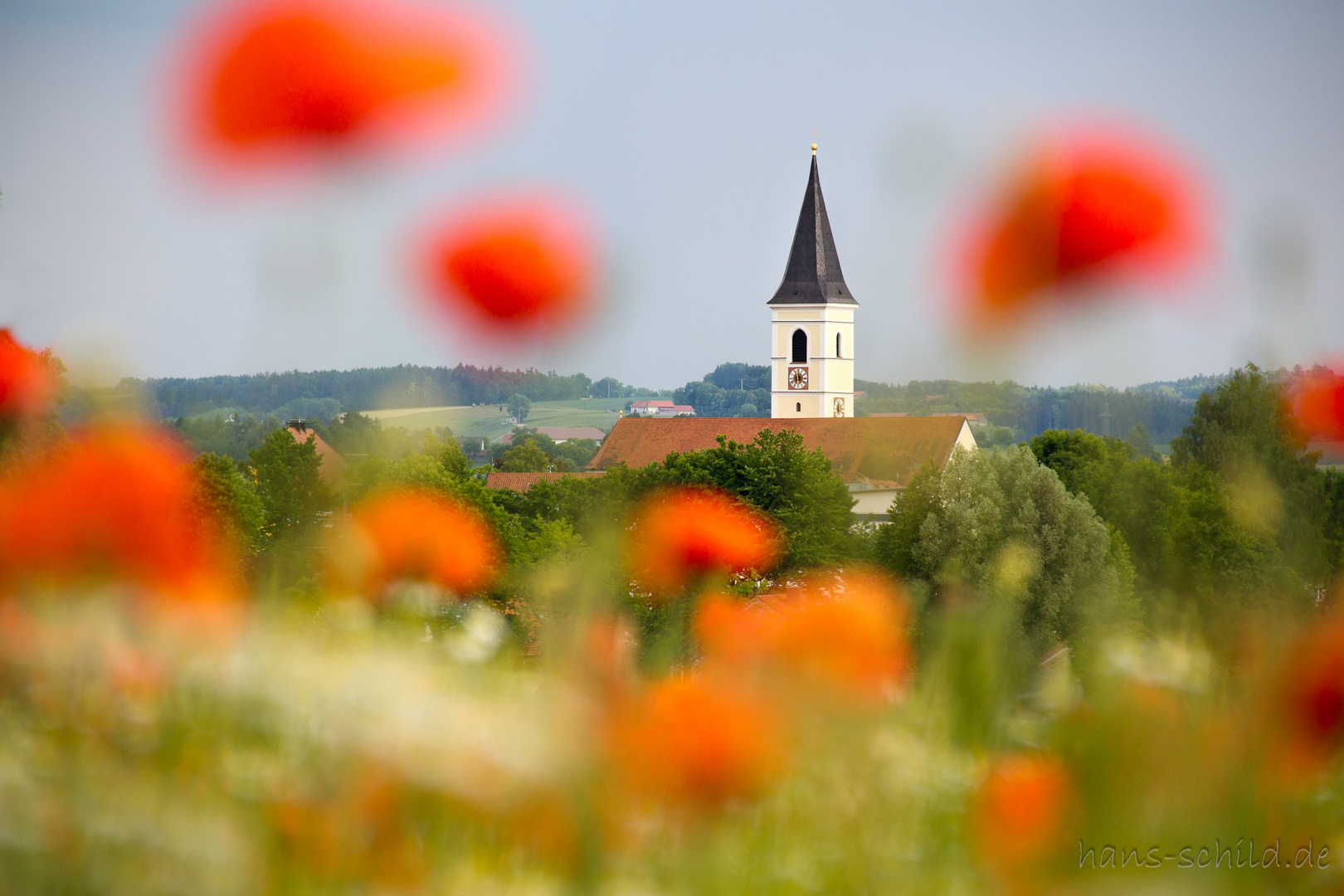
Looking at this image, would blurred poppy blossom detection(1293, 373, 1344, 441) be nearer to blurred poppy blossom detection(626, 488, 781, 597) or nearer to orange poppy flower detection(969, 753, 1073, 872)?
orange poppy flower detection(969, 753, 1073, 872)

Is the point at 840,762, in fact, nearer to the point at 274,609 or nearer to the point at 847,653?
the point at 847,653

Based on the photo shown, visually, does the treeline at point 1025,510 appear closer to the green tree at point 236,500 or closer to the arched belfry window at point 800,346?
the green tree at point 236,500

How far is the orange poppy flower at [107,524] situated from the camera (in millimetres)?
2283

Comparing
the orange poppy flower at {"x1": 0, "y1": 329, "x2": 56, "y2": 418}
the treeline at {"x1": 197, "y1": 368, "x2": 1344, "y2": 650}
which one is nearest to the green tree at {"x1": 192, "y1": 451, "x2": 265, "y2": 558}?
the treeline at {"x1": 197, "y1": 368, "x2": 1344, "y2": 650}

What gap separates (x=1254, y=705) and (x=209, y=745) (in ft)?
5.33

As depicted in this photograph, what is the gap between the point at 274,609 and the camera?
2359 mm

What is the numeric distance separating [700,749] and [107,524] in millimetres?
1442

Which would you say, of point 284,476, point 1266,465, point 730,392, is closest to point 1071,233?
point 1266,465

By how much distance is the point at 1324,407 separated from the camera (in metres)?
2.81

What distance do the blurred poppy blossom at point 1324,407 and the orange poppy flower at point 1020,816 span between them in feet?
4.97

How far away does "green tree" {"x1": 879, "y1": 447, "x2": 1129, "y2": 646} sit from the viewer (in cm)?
2014

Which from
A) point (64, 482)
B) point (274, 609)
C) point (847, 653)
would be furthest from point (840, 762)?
point (64, 482)

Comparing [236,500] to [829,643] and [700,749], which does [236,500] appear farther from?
[700,749]

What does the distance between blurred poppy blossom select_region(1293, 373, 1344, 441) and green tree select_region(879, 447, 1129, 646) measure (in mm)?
11549
